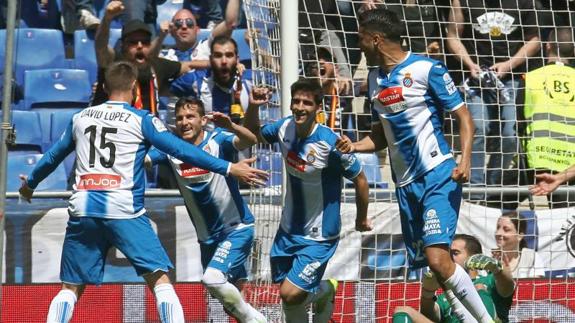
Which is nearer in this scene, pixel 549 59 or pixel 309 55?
pixel 309 55

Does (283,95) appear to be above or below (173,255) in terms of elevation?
above

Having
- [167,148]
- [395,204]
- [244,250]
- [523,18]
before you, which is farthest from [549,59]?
[167,148]

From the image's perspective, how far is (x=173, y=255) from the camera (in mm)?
9930

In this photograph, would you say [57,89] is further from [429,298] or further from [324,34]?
[429,298]

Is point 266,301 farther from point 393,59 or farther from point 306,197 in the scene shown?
point 393,59

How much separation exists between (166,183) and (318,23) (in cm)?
204

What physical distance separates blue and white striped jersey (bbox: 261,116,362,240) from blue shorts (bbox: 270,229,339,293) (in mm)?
57

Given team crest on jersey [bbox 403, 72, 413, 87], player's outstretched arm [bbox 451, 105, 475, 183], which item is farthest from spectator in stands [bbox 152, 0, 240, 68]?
player's outstretched arm [bbox 451, 105, 475, 183]

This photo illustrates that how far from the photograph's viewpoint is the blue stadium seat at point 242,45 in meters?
12.7

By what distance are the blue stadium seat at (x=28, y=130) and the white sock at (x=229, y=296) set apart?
3.65m

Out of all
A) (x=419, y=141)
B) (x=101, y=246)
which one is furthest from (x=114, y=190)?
(x=419, y=141)

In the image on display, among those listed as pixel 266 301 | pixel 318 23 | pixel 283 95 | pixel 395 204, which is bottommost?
pixel 266 301

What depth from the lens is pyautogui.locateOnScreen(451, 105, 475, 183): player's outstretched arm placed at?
727 cm

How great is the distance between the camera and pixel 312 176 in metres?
8.62
